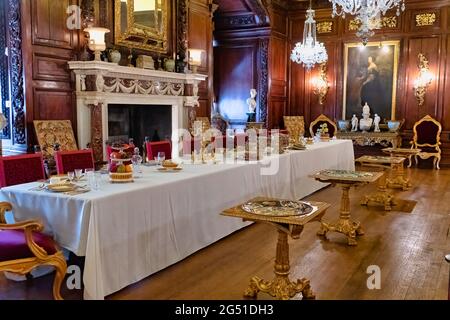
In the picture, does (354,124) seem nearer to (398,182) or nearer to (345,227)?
(398,182)

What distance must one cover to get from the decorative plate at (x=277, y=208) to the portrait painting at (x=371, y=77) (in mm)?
8584

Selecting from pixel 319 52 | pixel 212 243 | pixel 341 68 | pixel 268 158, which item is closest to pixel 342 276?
pixel 212 243

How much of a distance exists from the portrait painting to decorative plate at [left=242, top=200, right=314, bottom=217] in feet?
28.2

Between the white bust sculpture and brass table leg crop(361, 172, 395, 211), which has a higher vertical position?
the white bust sculpture

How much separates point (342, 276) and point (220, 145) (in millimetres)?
3685

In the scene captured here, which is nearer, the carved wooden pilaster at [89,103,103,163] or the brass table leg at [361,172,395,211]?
the brass table leg at [361,172,395,211]

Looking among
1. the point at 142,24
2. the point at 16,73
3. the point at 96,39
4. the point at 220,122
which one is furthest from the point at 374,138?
the point at 16,73

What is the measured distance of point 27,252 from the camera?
9.19 ft

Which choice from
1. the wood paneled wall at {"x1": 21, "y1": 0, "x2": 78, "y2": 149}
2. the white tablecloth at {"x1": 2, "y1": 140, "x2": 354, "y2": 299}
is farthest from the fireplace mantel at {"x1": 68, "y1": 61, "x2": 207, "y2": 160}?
the white tablecloth at {"x1": 2, "y1": 140, "x2": 354, "y2": 299}

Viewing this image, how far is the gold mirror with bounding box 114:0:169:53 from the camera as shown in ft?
23.1

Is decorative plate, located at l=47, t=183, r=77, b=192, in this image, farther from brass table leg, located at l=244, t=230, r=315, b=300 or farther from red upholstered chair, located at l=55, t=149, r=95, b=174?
brass table leg, located at l=244, t=230, r=315, b=300

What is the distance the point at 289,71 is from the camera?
12125 millimetres

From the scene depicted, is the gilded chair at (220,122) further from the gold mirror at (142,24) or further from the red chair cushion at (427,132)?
the red chair cushion at (427,132)

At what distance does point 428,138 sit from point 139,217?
28.7ft
